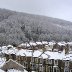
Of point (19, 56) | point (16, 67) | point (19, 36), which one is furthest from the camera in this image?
point (19, 36)

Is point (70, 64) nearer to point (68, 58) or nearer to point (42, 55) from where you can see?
point (68, 58)

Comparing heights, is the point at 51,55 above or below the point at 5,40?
above

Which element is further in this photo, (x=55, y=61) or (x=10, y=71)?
(x=55, y=61)

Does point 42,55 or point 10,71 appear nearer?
point 10,71

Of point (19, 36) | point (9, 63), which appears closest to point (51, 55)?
point (9, 63)

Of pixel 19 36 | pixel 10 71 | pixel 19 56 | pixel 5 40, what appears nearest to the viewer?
pixel 10 71

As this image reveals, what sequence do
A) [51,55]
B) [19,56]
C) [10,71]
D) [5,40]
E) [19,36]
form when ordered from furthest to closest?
[19,36]
[5,40]
[19,56]
[51,55]
[10,71]

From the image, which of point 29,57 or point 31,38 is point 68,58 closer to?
point 29,57

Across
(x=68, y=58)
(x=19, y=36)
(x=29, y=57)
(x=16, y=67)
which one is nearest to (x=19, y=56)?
(x=29, y=57)

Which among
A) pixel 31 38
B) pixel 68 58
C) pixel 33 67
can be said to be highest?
pixel 68 58
